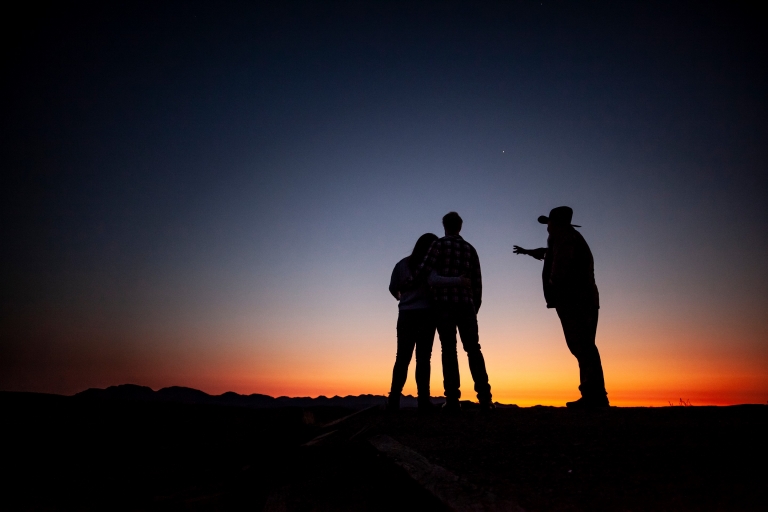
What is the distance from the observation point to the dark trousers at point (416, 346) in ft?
16.0

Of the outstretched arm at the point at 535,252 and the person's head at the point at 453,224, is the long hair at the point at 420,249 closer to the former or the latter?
the person's head at the point at 453,224

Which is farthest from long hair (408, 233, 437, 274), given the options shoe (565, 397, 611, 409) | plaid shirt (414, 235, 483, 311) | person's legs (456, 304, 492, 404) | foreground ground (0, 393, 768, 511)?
shoe (565, 397, 611, 409)

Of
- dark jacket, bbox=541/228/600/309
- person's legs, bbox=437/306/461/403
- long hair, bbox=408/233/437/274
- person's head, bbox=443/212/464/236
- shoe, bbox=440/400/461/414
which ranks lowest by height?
shoe, bbox=440/400/461/414

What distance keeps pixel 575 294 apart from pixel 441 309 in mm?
1505

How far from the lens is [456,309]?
453 cm

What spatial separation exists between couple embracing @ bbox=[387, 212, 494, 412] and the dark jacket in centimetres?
87

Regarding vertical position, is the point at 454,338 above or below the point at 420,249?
below

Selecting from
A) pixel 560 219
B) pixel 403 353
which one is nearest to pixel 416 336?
pixel 403 353

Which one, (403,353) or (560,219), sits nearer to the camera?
(560,219)

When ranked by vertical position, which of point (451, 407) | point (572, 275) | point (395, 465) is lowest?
point (395, 465)

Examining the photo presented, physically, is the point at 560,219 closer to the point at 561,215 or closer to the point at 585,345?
the point at 561,215

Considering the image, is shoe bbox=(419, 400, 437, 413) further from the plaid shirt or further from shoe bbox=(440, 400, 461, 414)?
the plaid shirt

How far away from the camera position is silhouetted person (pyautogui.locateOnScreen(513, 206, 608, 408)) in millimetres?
4148

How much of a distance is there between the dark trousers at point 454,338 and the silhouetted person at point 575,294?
0.97 m
